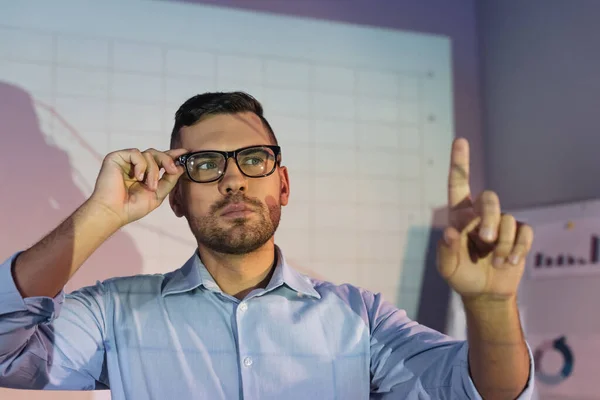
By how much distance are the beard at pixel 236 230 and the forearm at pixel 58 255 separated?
0.92 ft

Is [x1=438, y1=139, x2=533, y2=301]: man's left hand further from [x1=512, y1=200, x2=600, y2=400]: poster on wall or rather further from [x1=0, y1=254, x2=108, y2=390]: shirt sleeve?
[x1=512, y1=200, x2=600, y2=400]: poster on wall

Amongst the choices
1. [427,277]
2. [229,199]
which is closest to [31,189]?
[229,199]

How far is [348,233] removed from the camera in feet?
8.18

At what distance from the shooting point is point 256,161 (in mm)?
1553

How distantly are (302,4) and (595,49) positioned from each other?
1.08 m

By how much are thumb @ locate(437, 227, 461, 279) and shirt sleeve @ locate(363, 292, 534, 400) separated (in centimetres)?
21

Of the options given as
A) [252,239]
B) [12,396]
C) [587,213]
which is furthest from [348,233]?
[12,396]

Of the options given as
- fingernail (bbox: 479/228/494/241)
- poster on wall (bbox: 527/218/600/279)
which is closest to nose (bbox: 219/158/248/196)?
fingernail (bbox: 479/228/494/241)

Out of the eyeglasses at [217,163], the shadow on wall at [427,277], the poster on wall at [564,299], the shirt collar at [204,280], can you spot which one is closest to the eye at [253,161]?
the eyeglasses at [217,163]

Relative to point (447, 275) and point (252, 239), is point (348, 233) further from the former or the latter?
point (447, 275)

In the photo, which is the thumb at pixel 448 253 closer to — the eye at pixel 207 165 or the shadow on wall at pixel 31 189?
the eye at pixel 207 165

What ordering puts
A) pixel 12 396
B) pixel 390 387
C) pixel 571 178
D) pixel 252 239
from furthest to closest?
pixel 571 178 < pixel 12 396 < pixel 252 239 < pixel 390 387

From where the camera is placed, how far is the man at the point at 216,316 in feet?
3.92

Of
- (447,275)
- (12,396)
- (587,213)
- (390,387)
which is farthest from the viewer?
(587,213)
